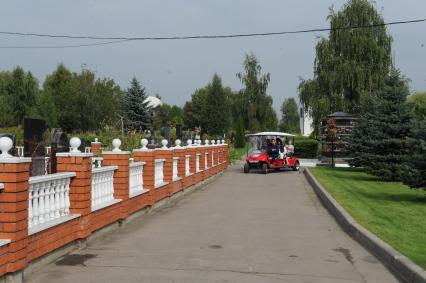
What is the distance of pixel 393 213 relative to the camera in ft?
43.3

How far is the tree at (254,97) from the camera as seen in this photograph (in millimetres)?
79812

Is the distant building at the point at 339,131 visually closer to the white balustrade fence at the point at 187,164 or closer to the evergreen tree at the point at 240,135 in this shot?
the white balustrade fence at the point at 187,164

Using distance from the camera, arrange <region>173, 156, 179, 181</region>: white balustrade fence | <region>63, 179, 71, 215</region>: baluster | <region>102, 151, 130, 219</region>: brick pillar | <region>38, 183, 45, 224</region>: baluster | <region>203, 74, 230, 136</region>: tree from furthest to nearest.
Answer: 1. <region>203, 74, 230, 136</region>: tree
2. <region>173, 156, 179, 181</region>: white balustrade fence
3. <region>102, 151, 130, 219</region>: brick pillar
4. <region>63, 179, 71, 215</region>: baluster
5. <region>38, 183, 45, 224</region>: baluster

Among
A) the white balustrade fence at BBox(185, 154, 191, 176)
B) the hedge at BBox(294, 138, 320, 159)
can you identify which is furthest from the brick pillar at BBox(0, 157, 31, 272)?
the hedge at BBox(294, 138, 320, 159)

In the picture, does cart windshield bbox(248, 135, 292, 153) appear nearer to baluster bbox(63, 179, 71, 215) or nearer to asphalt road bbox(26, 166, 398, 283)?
asphalt road bbox(26, 166, 398, 283)

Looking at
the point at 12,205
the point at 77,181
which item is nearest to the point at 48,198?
the point at 77,181

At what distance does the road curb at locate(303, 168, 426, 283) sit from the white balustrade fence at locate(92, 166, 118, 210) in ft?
14.4

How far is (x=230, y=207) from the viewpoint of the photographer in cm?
1503

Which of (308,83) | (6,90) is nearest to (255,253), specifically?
(308,83)

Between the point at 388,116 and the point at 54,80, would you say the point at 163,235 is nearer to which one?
the point at 388,116

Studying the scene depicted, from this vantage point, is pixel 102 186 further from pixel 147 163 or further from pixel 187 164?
pixel 187 164

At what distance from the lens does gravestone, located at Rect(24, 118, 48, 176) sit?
13.4 meters

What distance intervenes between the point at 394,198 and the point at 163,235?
30.6 feet

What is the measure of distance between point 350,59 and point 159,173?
32.5 metres
